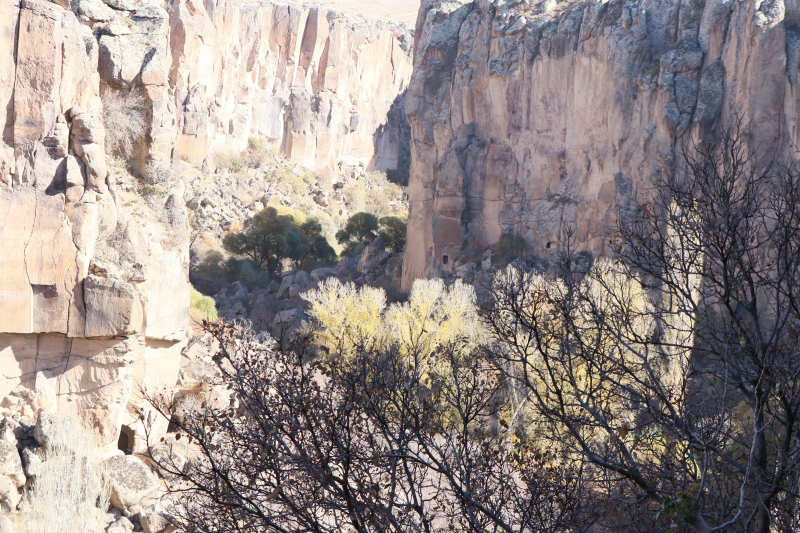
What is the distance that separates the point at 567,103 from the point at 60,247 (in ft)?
81.8

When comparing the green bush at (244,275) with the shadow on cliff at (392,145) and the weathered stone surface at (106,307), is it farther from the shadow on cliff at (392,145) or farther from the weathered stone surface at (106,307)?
the shadow on cliff at (392,145)

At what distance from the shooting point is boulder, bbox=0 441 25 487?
13.8m

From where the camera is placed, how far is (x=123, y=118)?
18.5 metres

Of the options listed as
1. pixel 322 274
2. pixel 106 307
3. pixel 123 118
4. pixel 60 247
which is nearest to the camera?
pixel 60 247

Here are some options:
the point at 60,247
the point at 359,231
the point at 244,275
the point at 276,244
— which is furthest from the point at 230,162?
the point at 60,247

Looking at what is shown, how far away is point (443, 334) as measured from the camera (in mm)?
24000

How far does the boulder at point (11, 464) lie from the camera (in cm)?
1384

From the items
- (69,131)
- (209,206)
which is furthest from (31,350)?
(209,206)

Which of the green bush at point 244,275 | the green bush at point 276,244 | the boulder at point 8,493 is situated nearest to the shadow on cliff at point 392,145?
the green bush at point 276,244

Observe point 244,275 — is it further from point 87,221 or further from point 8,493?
point 8,493

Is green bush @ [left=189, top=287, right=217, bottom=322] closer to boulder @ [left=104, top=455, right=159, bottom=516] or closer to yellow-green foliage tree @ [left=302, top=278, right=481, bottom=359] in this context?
yellow-green foliage tree @ [left=302, top=278, right=481, bottom=359]

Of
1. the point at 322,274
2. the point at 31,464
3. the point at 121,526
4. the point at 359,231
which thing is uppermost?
the point at 359,231

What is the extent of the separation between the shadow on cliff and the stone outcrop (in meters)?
51.1

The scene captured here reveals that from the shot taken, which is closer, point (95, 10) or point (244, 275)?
point (95, 10)
